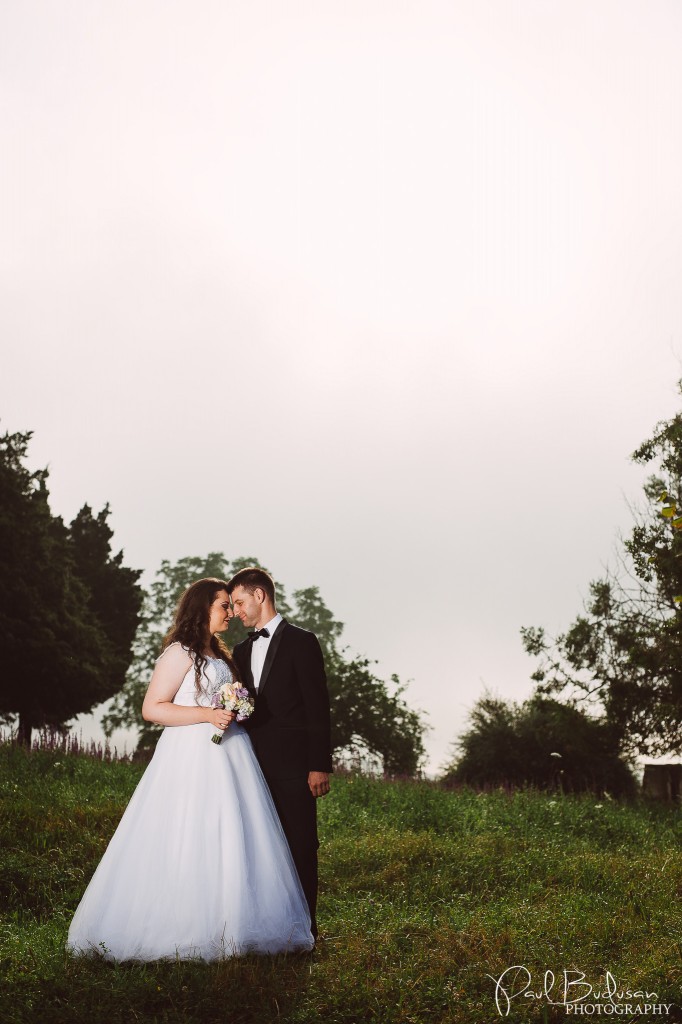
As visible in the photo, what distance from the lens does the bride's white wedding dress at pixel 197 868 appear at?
284 inches

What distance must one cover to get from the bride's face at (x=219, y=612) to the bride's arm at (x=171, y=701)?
31 cm

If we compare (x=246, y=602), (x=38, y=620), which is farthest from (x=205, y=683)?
(x=38, y=620)

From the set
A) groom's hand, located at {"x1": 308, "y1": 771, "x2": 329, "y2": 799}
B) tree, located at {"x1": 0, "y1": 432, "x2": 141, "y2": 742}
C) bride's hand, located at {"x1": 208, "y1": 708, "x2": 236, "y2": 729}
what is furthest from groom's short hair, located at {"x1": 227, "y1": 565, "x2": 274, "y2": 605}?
tree, located at {"x1": 0, "y1": 432, "x2": 141, "y2": 742}

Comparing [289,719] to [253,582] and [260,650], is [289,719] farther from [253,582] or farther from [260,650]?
[253,582]

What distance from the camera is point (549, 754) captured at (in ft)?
74.9

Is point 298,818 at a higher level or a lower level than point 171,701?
lower

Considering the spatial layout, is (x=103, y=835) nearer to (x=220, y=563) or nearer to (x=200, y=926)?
(x=200, y=926)

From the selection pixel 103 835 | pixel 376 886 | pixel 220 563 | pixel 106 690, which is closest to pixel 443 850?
pixel 376 886

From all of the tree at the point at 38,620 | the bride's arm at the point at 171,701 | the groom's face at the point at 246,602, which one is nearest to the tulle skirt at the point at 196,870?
the bride's arm at the point at 171,701

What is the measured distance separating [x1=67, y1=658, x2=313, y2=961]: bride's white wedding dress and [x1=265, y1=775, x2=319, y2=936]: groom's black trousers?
11.6 inches

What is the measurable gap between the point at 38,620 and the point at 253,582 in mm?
22787

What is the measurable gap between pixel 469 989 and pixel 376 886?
4.38 m

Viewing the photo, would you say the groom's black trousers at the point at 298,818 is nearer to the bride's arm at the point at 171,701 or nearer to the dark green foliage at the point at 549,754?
the bride's arm at the point at 171,701

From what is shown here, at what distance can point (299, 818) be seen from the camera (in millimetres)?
8070
